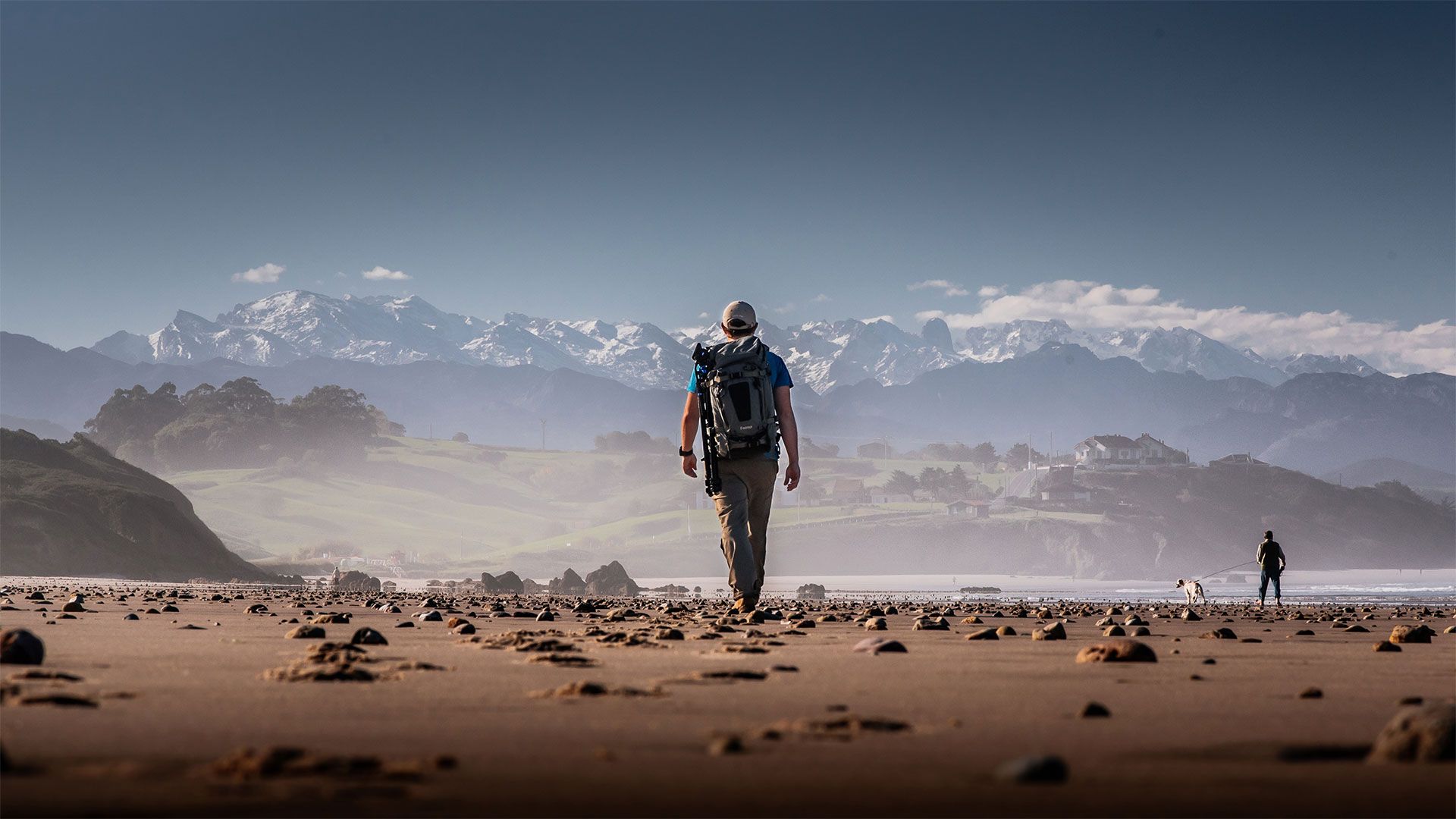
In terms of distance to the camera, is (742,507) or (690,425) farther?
(690,425)

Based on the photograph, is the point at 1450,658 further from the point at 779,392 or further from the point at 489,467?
the point at 489,467

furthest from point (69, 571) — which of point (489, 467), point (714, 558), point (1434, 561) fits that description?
point (1434, 561)

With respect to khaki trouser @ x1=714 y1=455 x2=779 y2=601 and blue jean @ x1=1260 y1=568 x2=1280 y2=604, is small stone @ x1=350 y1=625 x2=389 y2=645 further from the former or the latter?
blue jean @ x1=1260 y1=568 x2=1280 y2=604

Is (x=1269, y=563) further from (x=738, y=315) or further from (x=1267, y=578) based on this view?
(x=738, y=315)

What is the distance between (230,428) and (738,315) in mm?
179338


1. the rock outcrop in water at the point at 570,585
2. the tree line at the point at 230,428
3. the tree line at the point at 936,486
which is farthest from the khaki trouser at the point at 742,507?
the tree line at the point at 936,486

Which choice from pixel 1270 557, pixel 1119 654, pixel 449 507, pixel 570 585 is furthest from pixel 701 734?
pixel 449 507

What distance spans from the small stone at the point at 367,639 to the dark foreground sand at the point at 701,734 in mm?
499

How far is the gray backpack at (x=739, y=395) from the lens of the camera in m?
11.3

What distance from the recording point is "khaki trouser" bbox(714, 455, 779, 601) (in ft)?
37.6

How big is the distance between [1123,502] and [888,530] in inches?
1395

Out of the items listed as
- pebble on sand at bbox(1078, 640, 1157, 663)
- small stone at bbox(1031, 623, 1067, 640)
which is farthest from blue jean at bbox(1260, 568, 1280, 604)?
pebble on sand at bbox(1078, 640, 1157, 663)

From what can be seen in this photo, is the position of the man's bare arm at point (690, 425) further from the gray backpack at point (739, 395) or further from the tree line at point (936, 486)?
the tree line at point (936, 486)

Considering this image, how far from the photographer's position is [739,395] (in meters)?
11.4
